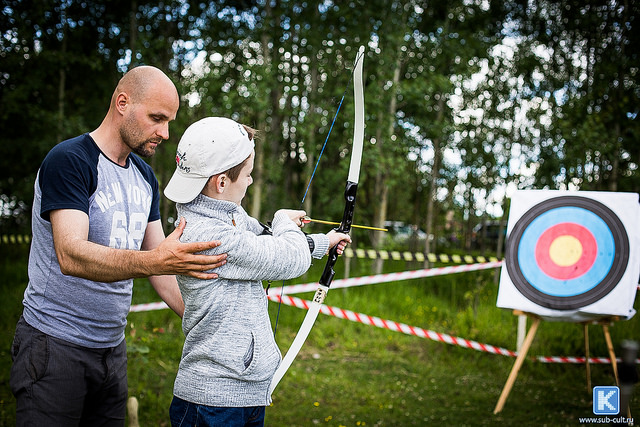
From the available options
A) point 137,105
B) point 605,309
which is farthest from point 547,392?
point 137,105

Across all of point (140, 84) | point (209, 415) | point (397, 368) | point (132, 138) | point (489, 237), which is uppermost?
point (140, 84)

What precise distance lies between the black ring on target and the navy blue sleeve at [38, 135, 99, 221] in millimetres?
2600

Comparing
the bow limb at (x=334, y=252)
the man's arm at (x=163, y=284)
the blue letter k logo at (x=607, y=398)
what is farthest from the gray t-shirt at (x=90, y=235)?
the blue letter k logo at (x=607, y=398)

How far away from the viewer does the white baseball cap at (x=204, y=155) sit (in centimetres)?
125

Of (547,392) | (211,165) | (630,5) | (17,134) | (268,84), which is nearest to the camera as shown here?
(211,165)

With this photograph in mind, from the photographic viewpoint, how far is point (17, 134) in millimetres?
7863

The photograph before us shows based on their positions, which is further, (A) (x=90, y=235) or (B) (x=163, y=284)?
(B) (x=163, y=284)

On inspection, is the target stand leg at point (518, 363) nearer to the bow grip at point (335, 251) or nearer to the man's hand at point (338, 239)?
the bow grip at point (335, 251)

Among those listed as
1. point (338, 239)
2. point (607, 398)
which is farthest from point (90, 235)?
point (607, 398)

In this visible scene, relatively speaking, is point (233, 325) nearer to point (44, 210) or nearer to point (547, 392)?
point (44, 210)

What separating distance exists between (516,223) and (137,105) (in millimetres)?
2578

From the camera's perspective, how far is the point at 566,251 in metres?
3.21

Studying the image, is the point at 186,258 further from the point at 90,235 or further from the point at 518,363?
the point at 518,363

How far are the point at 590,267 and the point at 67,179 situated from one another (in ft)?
9.49
